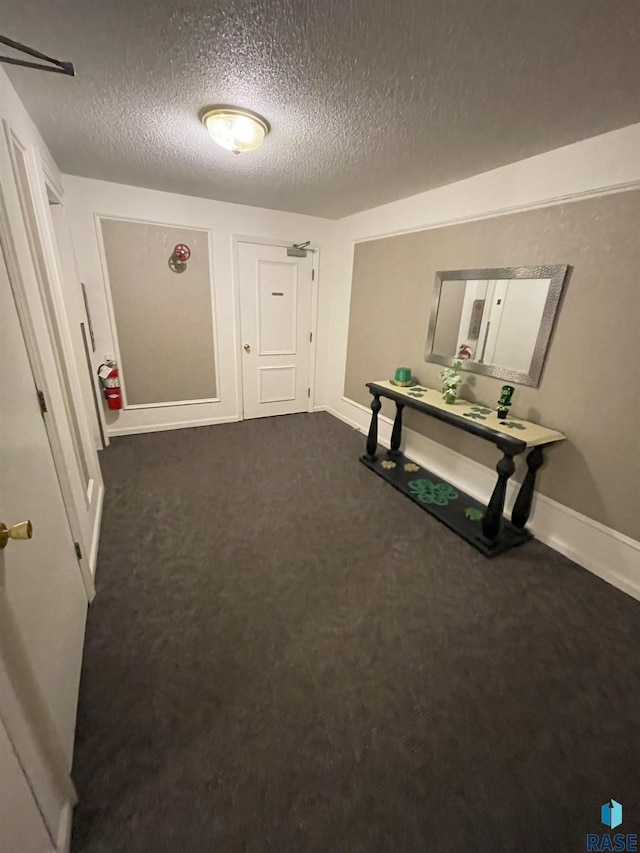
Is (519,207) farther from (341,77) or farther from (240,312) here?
(240,312)

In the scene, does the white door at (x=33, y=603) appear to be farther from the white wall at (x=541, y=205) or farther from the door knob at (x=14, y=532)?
the white wall at (x=541, y=205)

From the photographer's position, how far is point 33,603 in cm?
97

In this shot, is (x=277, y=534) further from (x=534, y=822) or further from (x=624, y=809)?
(x=624, y=809)

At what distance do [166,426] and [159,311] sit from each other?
1.18m

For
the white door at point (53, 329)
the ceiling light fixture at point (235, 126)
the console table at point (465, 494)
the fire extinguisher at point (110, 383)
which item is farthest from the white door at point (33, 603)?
the fire extinguisher at point (110, 383)

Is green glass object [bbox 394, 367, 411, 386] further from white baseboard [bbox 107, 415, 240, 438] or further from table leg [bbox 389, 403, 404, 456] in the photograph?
white baseboard [bbox 107, 415, 240, 438]

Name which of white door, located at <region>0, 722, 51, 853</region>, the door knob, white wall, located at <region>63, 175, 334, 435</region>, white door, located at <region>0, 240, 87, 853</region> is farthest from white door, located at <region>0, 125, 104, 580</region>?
white wall, located at <region>63, 175, 334, 435</region>

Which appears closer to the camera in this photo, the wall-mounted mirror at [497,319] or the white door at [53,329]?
the white door at [53,329]

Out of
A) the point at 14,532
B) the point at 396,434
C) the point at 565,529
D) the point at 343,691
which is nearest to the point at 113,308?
the point at 396,434

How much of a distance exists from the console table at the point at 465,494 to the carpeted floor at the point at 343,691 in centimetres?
13

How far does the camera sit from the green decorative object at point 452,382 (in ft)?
8.32

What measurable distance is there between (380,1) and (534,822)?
8.28 ft

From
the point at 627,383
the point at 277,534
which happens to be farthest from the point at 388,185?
the point at 277,534

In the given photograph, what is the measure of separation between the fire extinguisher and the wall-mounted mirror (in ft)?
9.61
